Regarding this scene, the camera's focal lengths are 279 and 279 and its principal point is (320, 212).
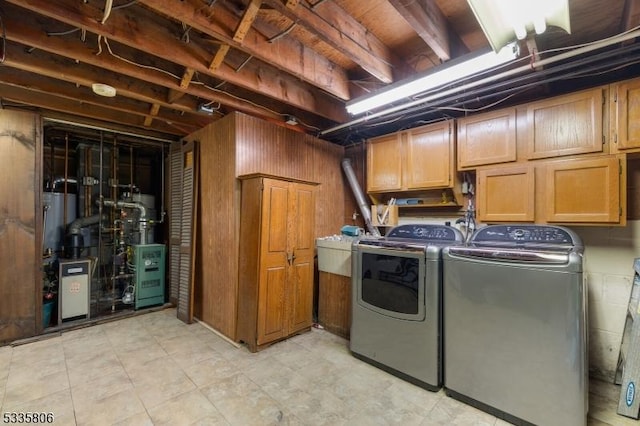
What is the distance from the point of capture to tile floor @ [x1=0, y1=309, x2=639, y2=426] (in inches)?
78.5

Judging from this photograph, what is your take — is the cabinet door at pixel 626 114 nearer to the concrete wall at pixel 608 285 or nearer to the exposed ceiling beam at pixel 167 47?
the concrete wall at pixel 608 285

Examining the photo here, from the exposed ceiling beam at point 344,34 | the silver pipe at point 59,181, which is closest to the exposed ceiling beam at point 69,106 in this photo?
the silver pipe at point 59,181

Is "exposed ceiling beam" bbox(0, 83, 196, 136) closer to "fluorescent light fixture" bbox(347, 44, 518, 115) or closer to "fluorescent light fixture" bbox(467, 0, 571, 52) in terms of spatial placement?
"fluorescent light fixture" bbox(347, 44, 518, 115)

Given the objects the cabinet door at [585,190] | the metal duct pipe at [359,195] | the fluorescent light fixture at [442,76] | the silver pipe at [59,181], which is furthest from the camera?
the silver pipe at [59,181]

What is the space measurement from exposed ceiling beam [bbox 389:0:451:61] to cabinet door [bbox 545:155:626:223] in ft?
4.62

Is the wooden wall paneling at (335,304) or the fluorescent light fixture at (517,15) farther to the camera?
the wooden wall paneling at (335,304)

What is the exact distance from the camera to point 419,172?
10.8ft

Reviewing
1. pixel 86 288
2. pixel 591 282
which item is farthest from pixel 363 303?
pixel 86 288

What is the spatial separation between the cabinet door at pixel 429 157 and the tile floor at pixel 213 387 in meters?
2.06

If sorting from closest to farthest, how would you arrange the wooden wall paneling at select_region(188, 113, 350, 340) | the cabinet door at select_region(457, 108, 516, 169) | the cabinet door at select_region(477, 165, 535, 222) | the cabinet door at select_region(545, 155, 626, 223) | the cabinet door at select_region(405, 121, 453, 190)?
the cabinet door at select_region(545, 155, 626, 223)
the cabinet door at select_region(477, 165, 535, 222)
the cabinet door at select_region(457, 108, 516, 169)
the cabinet door at select_region(405, 121, 453, 190)
the wooden wall paneling at select_region(188, 113, 350, 340)

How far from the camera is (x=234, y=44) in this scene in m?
2.08

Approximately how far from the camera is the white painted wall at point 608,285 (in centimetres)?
241

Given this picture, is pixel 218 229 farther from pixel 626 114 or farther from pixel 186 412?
pixel 626 114

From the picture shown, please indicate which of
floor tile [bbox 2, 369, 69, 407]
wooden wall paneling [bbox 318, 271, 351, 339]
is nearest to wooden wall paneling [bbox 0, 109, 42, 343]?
floor tile [bbox 2, 369, 69, 407]
